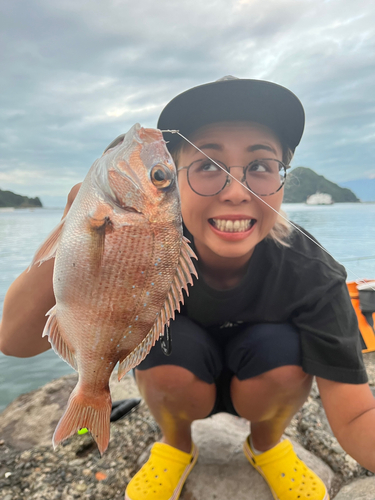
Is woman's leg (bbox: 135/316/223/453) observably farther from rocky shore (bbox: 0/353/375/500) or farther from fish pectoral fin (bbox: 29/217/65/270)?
fish pectoral fin (bbox: 29/217/65/270)

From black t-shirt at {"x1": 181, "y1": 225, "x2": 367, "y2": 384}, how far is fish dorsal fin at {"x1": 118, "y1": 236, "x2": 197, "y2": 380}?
818 millimetres

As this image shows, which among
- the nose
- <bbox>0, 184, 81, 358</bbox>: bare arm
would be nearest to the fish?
<bbox>0, 184, 81, 358</bbox>: bare arm

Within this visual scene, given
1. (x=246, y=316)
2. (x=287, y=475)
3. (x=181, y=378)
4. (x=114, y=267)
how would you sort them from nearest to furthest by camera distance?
(x=114, y=267)
(x=181, y=378)
(x=287, y=475)
(x=246, y=316)

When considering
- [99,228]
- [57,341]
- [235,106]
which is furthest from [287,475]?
[235,106]

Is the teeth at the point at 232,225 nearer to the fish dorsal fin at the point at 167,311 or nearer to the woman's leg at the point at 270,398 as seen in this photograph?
the fish dorsal fin at the point at 167,311

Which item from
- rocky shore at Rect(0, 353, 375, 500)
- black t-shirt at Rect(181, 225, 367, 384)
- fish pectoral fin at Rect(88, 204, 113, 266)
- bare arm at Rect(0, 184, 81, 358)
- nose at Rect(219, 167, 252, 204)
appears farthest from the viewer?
rocky shore at Rect(0, 353, 375, 500)

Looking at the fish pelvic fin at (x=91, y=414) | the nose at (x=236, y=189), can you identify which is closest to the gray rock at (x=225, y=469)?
the fish pelvic fin at (x=91, y=414)

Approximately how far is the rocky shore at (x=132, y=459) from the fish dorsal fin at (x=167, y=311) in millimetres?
1188

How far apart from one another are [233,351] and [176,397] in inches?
16.0

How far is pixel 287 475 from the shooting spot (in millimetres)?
1848

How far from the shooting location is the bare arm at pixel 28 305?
1.34 metres

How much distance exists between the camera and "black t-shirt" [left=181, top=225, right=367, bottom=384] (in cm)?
168

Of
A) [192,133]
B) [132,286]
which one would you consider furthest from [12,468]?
[192,133]

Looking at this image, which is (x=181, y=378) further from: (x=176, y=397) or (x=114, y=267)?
(x=114, y=267)
